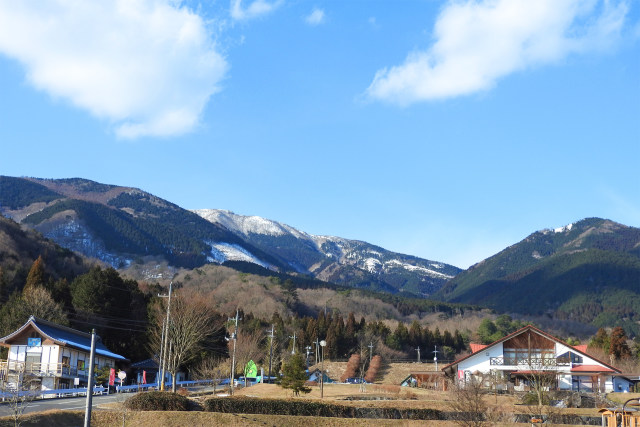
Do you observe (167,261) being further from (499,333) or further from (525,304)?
(499,333)

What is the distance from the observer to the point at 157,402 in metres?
34.1

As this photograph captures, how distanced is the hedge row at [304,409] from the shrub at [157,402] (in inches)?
54.7

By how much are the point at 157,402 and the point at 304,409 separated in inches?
281

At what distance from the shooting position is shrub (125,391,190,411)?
33844mm

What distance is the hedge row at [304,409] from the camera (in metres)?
34.8

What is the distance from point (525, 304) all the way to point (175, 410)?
166m

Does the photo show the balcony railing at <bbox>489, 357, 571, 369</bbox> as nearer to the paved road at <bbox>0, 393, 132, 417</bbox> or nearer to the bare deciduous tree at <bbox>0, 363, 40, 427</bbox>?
the paved road at <bbox>0, 393, 132, 417</bbox>

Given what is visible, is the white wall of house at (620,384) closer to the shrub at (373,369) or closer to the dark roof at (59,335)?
the shrub at (373,369)

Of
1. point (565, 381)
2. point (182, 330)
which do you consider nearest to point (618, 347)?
point (565, 381)

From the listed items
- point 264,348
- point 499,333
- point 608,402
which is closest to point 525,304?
point 499,333

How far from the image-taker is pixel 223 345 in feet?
250

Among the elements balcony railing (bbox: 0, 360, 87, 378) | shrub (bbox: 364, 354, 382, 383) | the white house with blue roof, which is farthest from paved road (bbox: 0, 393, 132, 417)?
shrub (bbox: 364, 354, 382, 383)

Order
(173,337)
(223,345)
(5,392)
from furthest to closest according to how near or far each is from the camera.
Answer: (223,345) < (173,337) < (5,392)

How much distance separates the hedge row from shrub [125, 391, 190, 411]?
1.39 m
